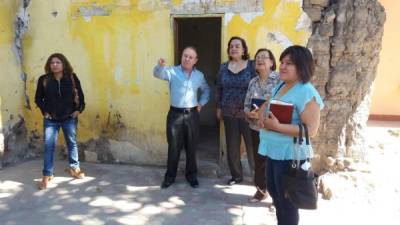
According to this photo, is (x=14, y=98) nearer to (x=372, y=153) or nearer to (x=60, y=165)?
(x=60, y=165)

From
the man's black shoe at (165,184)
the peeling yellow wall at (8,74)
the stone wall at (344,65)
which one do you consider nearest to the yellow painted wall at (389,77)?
the stone wall at (344,65)

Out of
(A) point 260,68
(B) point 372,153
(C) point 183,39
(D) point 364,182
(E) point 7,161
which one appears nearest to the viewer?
(A) point 260,68

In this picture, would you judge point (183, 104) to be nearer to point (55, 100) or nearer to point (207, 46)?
point (55, 100)

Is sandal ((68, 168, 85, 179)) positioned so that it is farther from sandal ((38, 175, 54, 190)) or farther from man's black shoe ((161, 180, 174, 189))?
man's black shoe ((161, 180, 174, 189))

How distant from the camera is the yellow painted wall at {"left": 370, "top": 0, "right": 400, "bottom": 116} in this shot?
29.1 ft

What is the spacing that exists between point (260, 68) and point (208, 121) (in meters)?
3.99

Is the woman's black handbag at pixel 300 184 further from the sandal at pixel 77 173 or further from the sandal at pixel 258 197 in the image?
the sandal at pixel 77 173

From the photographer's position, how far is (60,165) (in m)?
5.47

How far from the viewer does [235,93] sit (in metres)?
4.45

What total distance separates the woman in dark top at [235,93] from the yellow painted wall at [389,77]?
572 cm

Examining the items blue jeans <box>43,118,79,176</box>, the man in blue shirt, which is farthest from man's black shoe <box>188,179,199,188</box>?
blue jeans <box>43,118,79,176</box>

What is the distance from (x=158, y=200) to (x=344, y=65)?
109 inches

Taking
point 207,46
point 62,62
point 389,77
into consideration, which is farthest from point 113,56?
point 389,77

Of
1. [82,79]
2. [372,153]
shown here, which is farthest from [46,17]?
[372,153]
